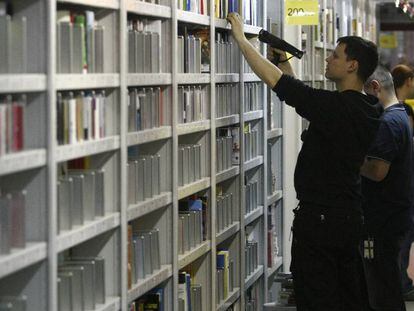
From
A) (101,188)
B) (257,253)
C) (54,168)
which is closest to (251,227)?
(257,253)

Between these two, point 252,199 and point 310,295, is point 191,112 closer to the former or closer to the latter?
point 310,295

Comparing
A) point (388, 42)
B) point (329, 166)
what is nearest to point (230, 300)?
point (329, 166)

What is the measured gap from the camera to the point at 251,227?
7594 mm

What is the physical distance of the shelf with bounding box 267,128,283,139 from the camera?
774 cm

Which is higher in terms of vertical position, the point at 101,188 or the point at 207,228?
the point at 101,188

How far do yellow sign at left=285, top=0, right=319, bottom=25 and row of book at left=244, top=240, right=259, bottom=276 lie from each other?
1.63 m

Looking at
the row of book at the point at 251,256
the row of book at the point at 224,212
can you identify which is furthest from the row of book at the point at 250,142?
the row of book at the point at 251,256

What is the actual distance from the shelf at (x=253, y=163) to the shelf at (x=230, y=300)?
798 mm

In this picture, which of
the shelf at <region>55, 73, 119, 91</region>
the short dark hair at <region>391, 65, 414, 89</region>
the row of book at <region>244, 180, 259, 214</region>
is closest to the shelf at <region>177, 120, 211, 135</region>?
the shelf at <region>55, 73, 119, 91</region>

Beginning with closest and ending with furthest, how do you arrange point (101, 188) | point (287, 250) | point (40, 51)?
point (40, 51)
point (101, 188)
point (287, 250)

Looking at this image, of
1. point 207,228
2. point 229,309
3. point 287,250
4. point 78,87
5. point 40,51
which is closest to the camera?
point 40,51

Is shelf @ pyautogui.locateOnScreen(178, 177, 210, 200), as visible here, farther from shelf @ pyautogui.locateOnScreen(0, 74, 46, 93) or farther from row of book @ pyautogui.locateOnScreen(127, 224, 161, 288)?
shelf @ pyautogui.locateOnScreen(0, 74, 46, 93)

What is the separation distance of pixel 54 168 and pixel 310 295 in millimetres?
2445

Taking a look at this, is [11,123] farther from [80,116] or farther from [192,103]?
[192,103]
